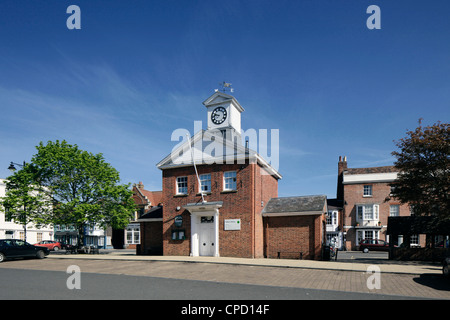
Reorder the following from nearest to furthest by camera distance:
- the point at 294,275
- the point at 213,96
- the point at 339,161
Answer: the point at 294,275 → the point at 213,96 → the point at 339,161

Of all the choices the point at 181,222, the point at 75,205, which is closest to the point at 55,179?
the point at 75,205

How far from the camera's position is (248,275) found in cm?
1442

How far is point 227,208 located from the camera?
23.7 m

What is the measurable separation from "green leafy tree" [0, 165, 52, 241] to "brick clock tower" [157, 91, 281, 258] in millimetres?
10863

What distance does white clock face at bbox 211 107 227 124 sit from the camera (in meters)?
27.4

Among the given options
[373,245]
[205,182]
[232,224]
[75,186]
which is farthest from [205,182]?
[373,245]

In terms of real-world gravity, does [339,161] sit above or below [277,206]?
above

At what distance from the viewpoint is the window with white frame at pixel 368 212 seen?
4287cm

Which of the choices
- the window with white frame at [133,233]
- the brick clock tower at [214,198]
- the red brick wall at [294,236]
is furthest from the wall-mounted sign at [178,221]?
the window with white frame at [133,233]

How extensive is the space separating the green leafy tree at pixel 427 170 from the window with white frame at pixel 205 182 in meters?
12.3

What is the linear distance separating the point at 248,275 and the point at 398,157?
12413 mm

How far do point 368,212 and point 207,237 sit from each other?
27.3m

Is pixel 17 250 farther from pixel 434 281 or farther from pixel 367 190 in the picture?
pixel 367 190
